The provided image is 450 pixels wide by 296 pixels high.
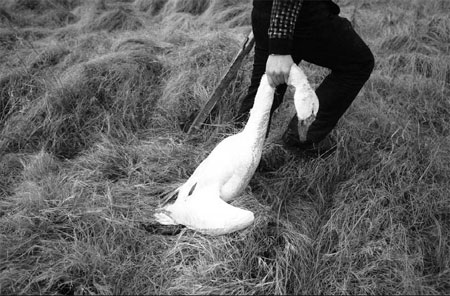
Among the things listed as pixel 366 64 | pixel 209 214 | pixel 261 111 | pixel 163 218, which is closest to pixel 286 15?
pixel 261 111

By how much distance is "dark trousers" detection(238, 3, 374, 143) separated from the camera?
1715mm

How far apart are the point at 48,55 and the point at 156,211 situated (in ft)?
8.62

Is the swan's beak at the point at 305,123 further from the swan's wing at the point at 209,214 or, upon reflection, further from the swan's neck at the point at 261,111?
the swan's wing at the point at 209,214

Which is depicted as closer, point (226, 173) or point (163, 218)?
point (226, 173)

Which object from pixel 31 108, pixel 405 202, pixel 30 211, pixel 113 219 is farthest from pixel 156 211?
pixel 31 108

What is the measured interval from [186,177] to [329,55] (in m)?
1.16

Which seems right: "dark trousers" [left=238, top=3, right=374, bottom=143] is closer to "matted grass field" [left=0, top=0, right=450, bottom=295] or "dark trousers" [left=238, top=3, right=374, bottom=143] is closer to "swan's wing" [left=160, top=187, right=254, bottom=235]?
"matted grass field" [left=0, top=0, right=450, bottom=295]

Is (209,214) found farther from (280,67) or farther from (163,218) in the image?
(280,67)

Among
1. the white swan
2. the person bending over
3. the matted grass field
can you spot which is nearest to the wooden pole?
the matted grass field

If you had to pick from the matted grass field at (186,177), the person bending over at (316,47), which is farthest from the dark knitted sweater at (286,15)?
the matted grass field at (186,177)

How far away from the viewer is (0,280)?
1.60 m

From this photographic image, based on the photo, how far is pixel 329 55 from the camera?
5.90ft

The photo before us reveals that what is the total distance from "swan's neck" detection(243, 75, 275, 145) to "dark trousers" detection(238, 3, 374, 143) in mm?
270

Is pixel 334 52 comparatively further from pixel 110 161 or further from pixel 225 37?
pixel 225 37
